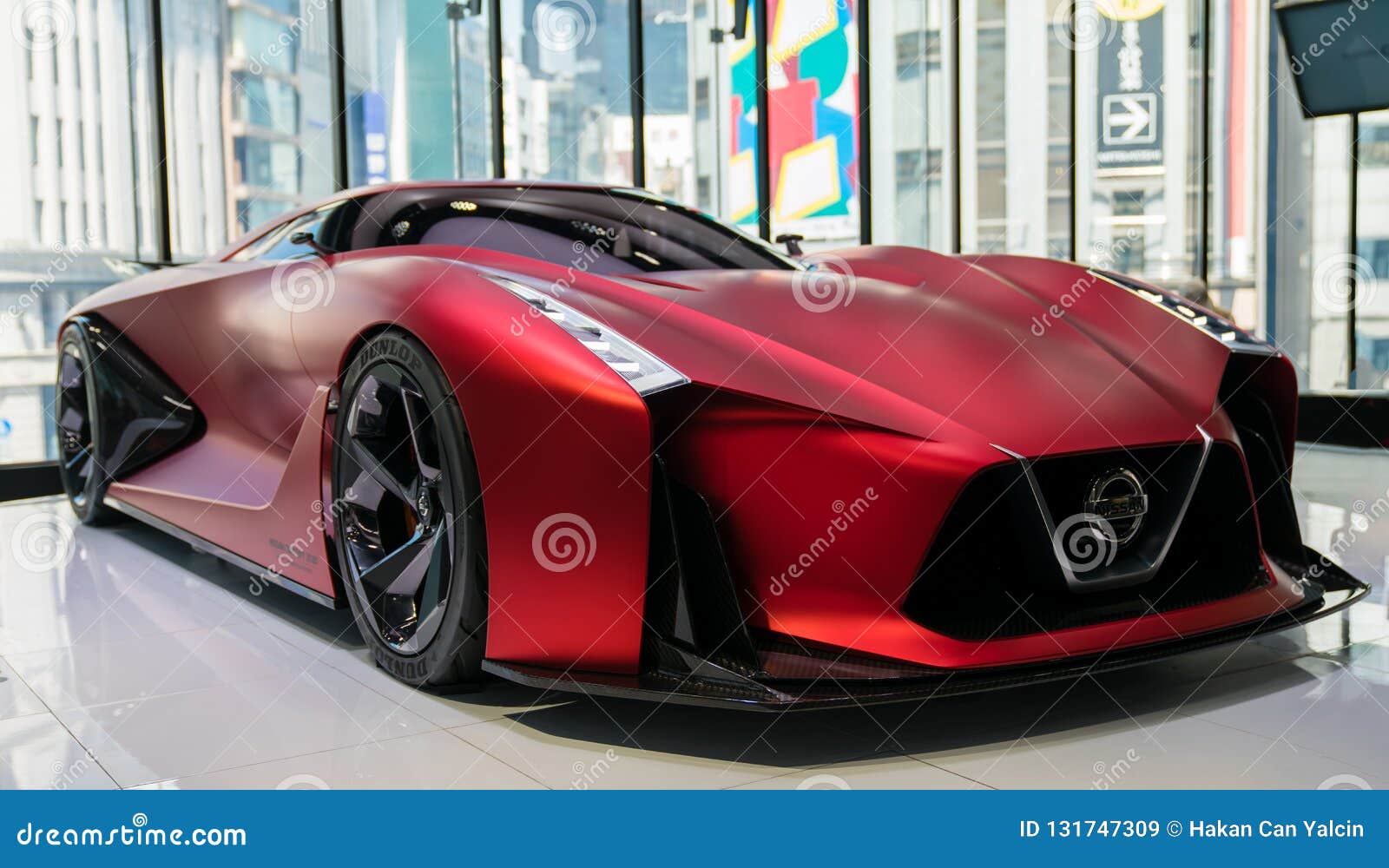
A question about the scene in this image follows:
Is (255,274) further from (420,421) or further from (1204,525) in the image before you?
(1204,525)

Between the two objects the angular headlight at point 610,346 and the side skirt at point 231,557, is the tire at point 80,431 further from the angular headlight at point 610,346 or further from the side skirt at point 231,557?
the angular headlight at point 610,346

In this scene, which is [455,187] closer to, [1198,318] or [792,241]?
[792,241]

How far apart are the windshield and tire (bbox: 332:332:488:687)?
478 millimetres

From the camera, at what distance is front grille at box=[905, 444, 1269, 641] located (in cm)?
180

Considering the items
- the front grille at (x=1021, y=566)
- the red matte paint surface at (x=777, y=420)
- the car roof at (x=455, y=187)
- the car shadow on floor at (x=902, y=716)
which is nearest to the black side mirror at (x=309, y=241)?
the car roof at (x=455, y=187)

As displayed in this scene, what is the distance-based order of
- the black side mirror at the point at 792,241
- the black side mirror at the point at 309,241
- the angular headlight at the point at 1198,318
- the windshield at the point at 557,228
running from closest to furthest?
the angular headlight at the point at 1198,318 → the windshield at the point at 557,228 → the black side mirror at the point at 309,241 → the black side mirror at the point at 792,241

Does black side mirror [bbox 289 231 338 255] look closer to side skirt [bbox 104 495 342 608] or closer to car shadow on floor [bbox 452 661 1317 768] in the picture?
side skirt [bbox 104 495 342 608]

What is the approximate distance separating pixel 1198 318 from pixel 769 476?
1.16 metres

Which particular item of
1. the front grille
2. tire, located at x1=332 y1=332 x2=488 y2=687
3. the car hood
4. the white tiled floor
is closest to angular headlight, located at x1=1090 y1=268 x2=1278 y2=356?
the car hood

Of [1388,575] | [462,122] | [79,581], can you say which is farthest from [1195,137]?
[79,581]

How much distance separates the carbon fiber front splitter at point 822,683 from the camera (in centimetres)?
169

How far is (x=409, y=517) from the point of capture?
2195 mm

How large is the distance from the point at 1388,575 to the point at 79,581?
3435 mm

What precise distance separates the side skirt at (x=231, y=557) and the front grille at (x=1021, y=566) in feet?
3.96
